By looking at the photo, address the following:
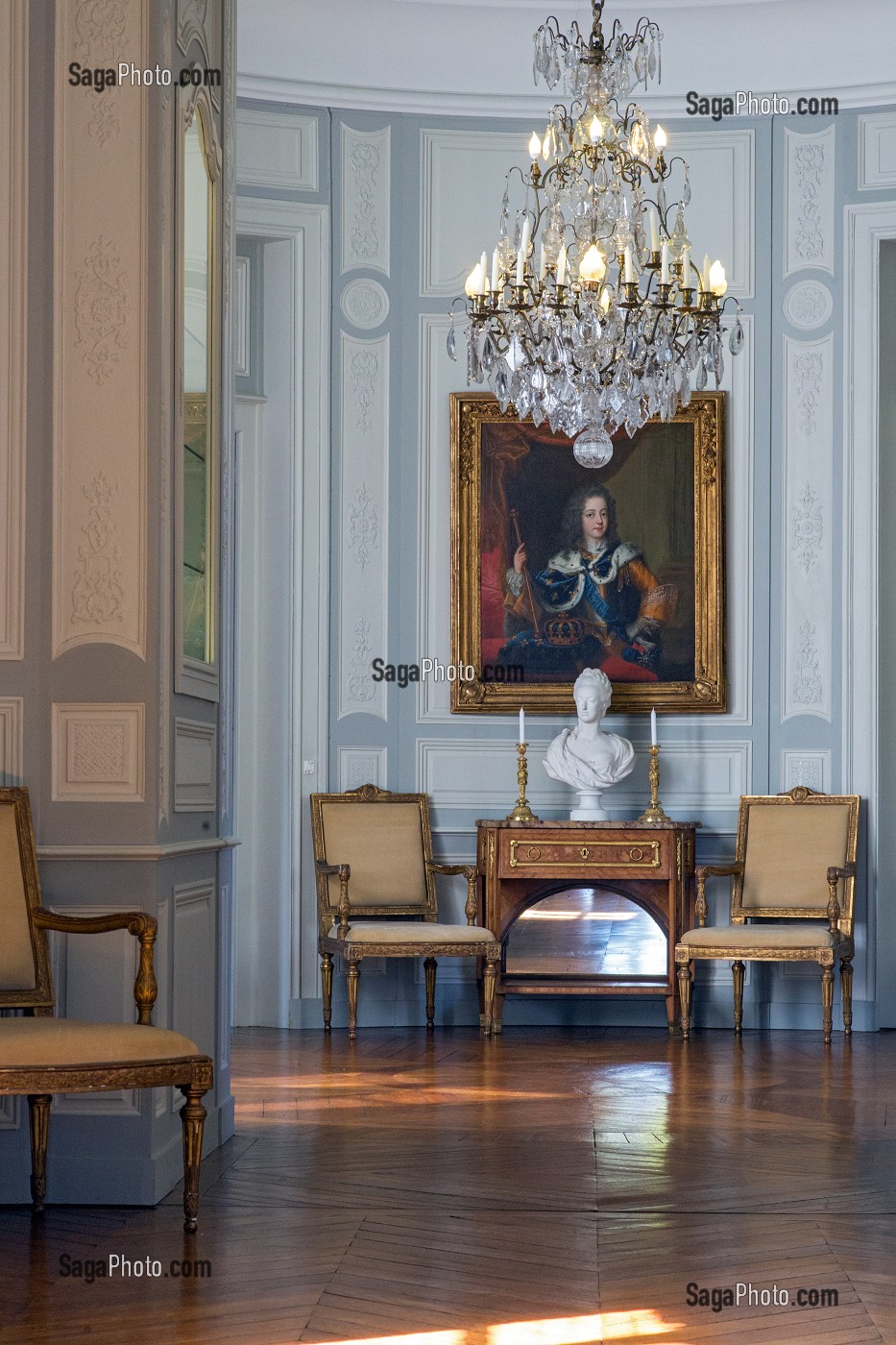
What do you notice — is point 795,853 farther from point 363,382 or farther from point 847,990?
point 363,382

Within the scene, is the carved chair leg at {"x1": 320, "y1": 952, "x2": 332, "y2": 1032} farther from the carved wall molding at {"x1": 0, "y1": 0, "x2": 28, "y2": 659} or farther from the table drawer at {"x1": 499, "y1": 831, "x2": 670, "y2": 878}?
the carved wall molding at {"x1": 0, "y1": 0, "x2": 28, "y2": 659}

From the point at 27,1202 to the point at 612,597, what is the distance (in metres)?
4.45

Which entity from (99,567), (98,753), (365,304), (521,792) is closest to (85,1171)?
(98,753)

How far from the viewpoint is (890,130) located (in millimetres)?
7648

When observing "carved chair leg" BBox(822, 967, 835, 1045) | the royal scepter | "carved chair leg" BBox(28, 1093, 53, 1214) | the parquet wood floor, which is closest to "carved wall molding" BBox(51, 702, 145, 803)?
"carved chair leg" BBox(28, 1093, 53, 1214)

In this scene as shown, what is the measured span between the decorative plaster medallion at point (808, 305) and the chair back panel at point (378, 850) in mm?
2932

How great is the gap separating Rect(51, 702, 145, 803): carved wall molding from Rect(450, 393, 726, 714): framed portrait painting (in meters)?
3.59

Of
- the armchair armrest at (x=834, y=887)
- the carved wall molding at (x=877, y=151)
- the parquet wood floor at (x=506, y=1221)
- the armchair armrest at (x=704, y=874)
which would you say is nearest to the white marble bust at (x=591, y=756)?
the armchair armrest at (x=704, y=874)

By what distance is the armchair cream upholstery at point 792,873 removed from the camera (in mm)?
7195

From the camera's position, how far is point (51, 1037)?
3.60m

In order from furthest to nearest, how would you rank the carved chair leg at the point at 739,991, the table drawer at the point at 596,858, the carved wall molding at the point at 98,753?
the carved chair leg at the point at 739,991 → the table drawer at the point at 596,858 → the carved wall molding at the point at 98,753

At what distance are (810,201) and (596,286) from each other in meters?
2.45

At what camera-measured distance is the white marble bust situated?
24.4 feet
